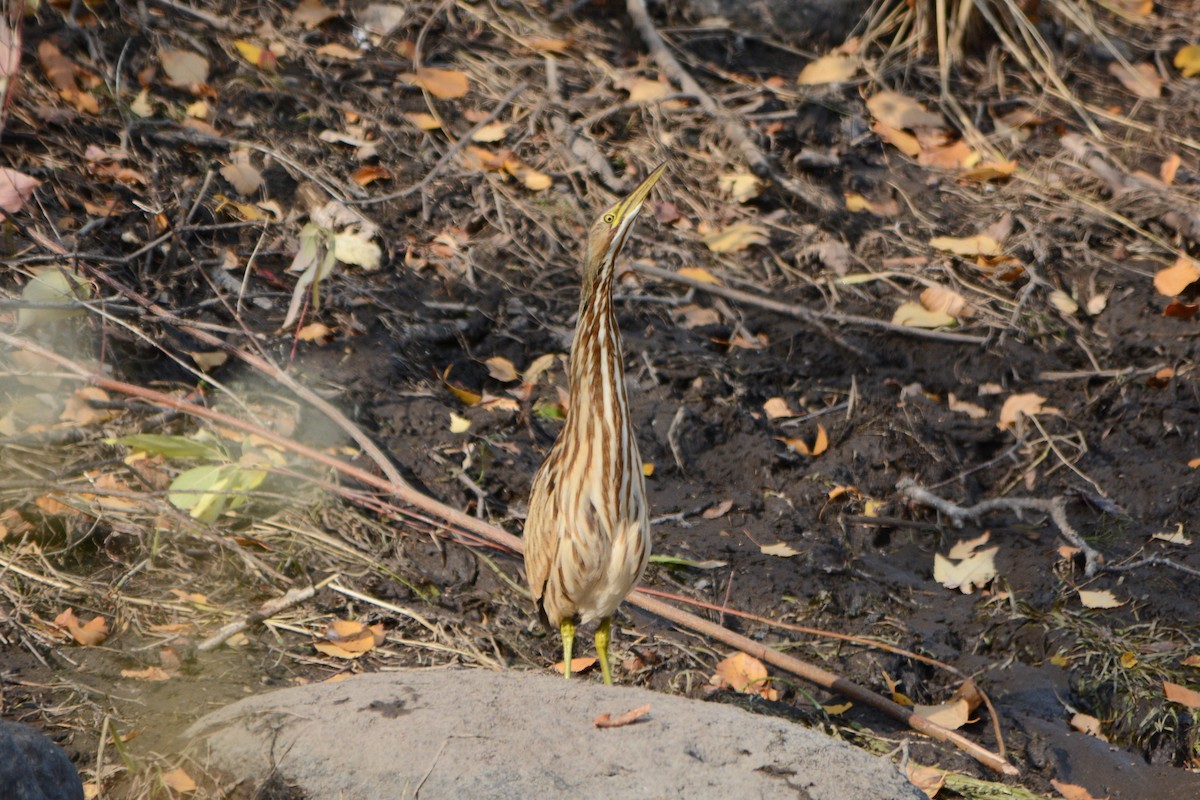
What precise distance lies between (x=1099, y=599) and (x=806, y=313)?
1997mm

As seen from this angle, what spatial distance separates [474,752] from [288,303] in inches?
125

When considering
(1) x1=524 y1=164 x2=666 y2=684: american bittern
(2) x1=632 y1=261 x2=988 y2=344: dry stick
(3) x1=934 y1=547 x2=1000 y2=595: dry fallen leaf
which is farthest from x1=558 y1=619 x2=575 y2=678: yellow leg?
(2) x1=632 y1=261 x2=988 y2=344: dry stick

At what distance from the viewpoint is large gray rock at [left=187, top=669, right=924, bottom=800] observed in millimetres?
2865

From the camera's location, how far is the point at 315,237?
4.67 m

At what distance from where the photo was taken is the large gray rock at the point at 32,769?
2.58 m

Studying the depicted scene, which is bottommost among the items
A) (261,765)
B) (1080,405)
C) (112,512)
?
(1080,405)

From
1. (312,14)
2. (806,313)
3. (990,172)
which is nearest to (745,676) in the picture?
(806,313)

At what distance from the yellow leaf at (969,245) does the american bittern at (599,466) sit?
10.8 feet

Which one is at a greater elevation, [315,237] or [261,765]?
[315,237]

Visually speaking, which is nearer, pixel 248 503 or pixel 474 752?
pixel 474 752

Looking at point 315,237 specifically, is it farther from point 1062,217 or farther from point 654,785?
point 1062,217

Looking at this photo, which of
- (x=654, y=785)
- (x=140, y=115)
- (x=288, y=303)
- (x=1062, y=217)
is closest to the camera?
(x=654, y=785)

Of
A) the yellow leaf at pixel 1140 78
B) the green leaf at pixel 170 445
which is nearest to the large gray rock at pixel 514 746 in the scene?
the green leaf at pixel 170 445

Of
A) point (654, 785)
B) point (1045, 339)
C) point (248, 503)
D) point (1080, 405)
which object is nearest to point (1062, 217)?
point (1045, 339)
